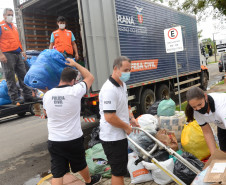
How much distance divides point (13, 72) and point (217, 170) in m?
4.78

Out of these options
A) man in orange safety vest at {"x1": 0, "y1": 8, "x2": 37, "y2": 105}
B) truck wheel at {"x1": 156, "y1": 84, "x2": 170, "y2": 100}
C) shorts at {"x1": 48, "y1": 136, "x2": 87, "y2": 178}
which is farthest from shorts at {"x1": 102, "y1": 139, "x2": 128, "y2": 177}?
truck wheel at {"x1": 156, "y1": 84, "x2": 170, "y2": 100}

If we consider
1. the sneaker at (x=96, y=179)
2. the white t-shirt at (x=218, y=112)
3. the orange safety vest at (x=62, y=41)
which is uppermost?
the orange safety vest at (x=62, y=41)

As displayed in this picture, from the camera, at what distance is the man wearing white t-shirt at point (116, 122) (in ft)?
7.68

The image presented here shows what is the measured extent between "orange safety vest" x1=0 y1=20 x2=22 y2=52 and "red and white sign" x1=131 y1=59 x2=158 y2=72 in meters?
2.85

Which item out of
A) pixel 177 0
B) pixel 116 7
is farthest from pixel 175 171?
pixel 177 0

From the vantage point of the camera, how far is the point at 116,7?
5.50 meters

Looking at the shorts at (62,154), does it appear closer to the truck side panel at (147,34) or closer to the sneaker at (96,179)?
the sneaker at (96,179)

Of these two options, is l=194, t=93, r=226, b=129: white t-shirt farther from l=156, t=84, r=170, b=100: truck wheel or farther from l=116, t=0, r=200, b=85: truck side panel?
l=156, t=84, r=170, b=100: truck wheel

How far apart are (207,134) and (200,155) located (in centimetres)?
102

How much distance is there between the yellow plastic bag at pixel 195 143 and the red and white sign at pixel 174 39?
8.50 ft

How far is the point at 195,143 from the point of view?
3.47m

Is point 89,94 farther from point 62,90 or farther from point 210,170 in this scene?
point 210,170

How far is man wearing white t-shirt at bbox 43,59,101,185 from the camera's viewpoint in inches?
101

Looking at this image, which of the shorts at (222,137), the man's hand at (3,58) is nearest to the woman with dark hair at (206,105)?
the shorts at (222,137)
